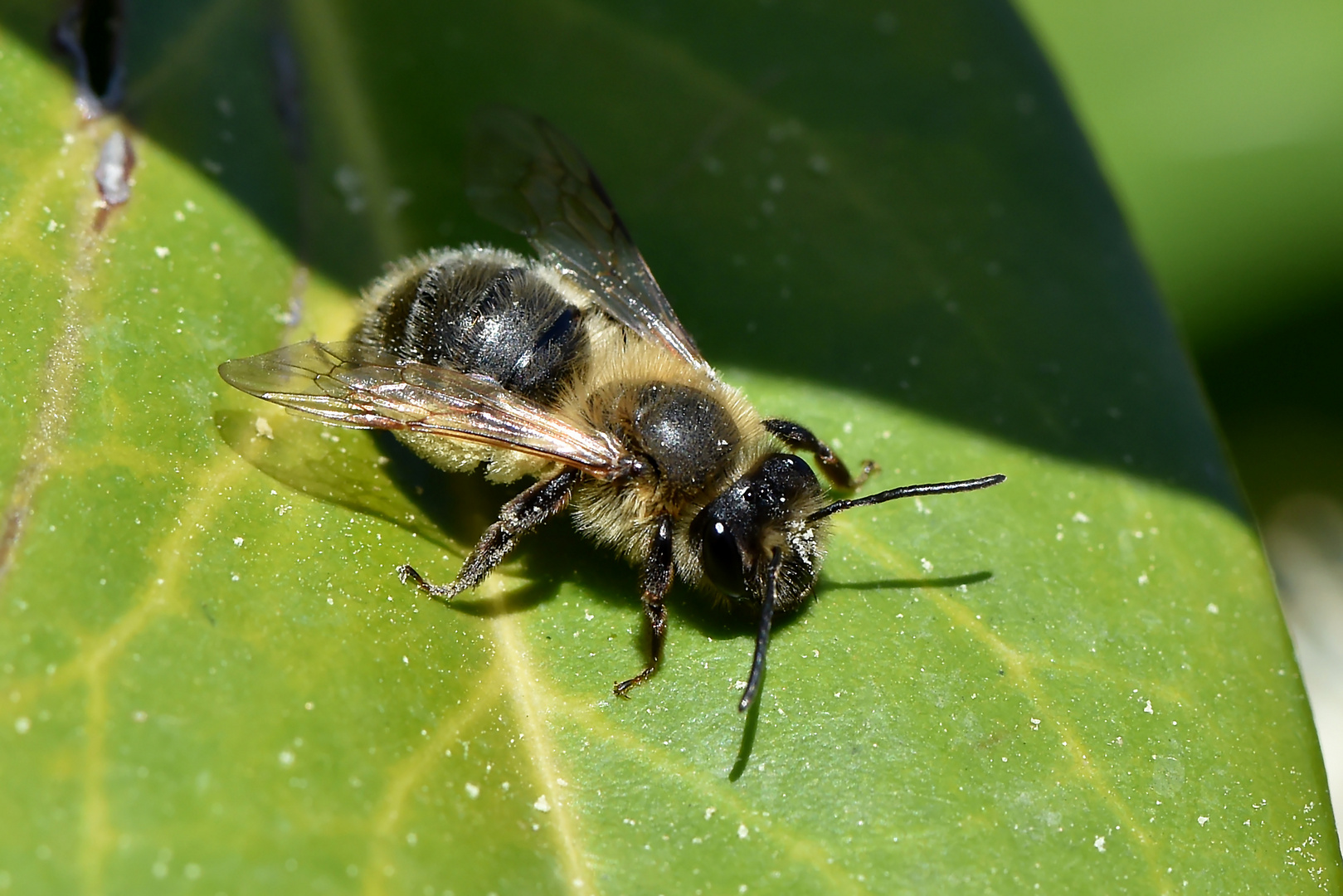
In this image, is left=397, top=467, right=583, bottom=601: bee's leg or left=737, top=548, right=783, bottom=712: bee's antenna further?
left=397, top=467, right=583, bottom=601: bee's leg

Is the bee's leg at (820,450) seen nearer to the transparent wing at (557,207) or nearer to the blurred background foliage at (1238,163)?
Result: the transparent wing at (557,207)

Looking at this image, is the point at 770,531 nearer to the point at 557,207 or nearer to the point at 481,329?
the point at 481,329

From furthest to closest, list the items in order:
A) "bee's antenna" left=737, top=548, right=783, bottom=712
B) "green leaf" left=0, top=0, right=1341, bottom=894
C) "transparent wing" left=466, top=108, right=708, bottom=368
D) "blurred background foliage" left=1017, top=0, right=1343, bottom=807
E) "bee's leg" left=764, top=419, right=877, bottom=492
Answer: "blurred background foliage" left=1017, top=0, right=1343, bottom=807 → "transparent wing" left=466, top=108, right=708, bottom=368 → "bee's leg" left=764, top=419, right=877, bottom=492 → "bee's antenna" left=737, top=548, right=783, bottom=712 → "green leaf" left=0, top=0, right=1341, bottom=894

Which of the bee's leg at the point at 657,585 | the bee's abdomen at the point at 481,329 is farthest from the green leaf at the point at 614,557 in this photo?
the bee's abdomen at the point at 481,329

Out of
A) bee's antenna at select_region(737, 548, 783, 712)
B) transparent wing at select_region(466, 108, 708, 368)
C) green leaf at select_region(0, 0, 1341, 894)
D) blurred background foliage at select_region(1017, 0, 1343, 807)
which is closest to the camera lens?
green leaf at select_region(0, 0, 1341, 894)

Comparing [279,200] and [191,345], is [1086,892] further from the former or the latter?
[279,200]

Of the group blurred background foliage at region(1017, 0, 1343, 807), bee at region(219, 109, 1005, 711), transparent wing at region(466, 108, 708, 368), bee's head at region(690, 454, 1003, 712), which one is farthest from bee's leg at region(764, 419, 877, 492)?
blurred background foliage at region(1017, 0, 1343, 807)

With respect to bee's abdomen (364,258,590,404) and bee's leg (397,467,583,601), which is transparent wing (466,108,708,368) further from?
bee's leg (397,467,583,601)

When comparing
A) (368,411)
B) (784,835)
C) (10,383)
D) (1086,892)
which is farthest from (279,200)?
(1086,892)

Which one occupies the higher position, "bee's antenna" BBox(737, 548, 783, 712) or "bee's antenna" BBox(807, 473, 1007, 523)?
"bee's antenna" BBox(807, 473, 1007, 523)
